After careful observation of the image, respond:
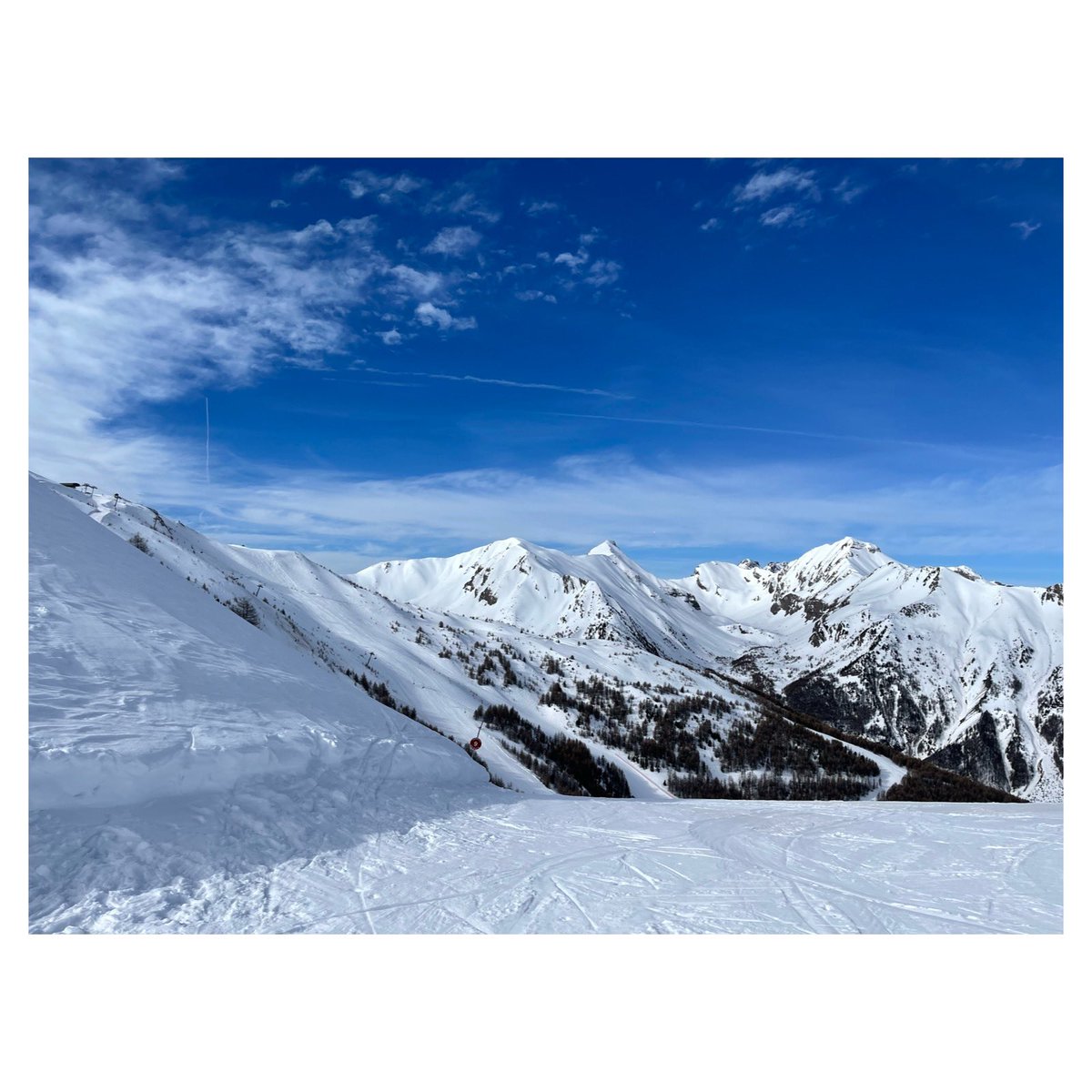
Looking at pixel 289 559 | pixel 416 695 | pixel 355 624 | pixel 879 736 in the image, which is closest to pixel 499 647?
pixel 355 624

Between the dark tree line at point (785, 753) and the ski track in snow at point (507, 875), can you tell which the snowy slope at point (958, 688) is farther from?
the ski track in snow at point (507, 875)

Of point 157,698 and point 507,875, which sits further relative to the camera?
point 157,698

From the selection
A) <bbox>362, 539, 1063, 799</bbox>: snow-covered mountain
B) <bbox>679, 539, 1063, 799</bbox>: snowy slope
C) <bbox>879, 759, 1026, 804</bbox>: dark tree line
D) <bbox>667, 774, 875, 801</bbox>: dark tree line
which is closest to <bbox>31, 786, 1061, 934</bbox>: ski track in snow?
<bbox>667, 774, 875, 801</bbox>: dark tree line

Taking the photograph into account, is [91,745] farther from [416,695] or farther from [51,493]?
[416,695]

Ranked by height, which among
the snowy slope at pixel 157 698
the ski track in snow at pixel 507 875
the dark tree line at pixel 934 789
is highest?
the snowy slope at pixel 157 698

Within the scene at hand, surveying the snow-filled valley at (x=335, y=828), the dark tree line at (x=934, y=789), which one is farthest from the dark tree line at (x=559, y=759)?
the dark tree line at (x=934, y=789)

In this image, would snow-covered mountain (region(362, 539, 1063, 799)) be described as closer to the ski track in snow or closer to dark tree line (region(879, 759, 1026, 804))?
dark tree line (region(879, 759, 1026, 804))

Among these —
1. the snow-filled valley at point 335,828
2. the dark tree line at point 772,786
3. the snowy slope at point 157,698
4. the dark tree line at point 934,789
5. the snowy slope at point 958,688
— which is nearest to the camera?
the snow-filled valley at point 335,828

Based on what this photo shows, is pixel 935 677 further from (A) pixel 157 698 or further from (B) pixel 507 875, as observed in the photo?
(A) pixel 157 698

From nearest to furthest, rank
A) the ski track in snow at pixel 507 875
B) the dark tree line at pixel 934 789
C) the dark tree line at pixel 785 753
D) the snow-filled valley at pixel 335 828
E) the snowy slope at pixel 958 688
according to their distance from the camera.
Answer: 1. the ski track in snow at pixel 507 875
2. the snow-filled valley at pixel 335 828
3. the dark tree line at pixel 934 789
4. the dark tree line at pixel 785 753
5. the snowy slope at pixel 958 688

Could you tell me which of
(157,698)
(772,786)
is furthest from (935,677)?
(157,698)

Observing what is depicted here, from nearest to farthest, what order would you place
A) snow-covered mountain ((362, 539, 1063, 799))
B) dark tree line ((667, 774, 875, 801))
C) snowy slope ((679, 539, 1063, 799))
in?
dark tree line ((667, 774, 875, 801)) < snowy slope ((679, 539, 1063, 799)) < snow-covered mountain ((362, 539, 1063, 799))
